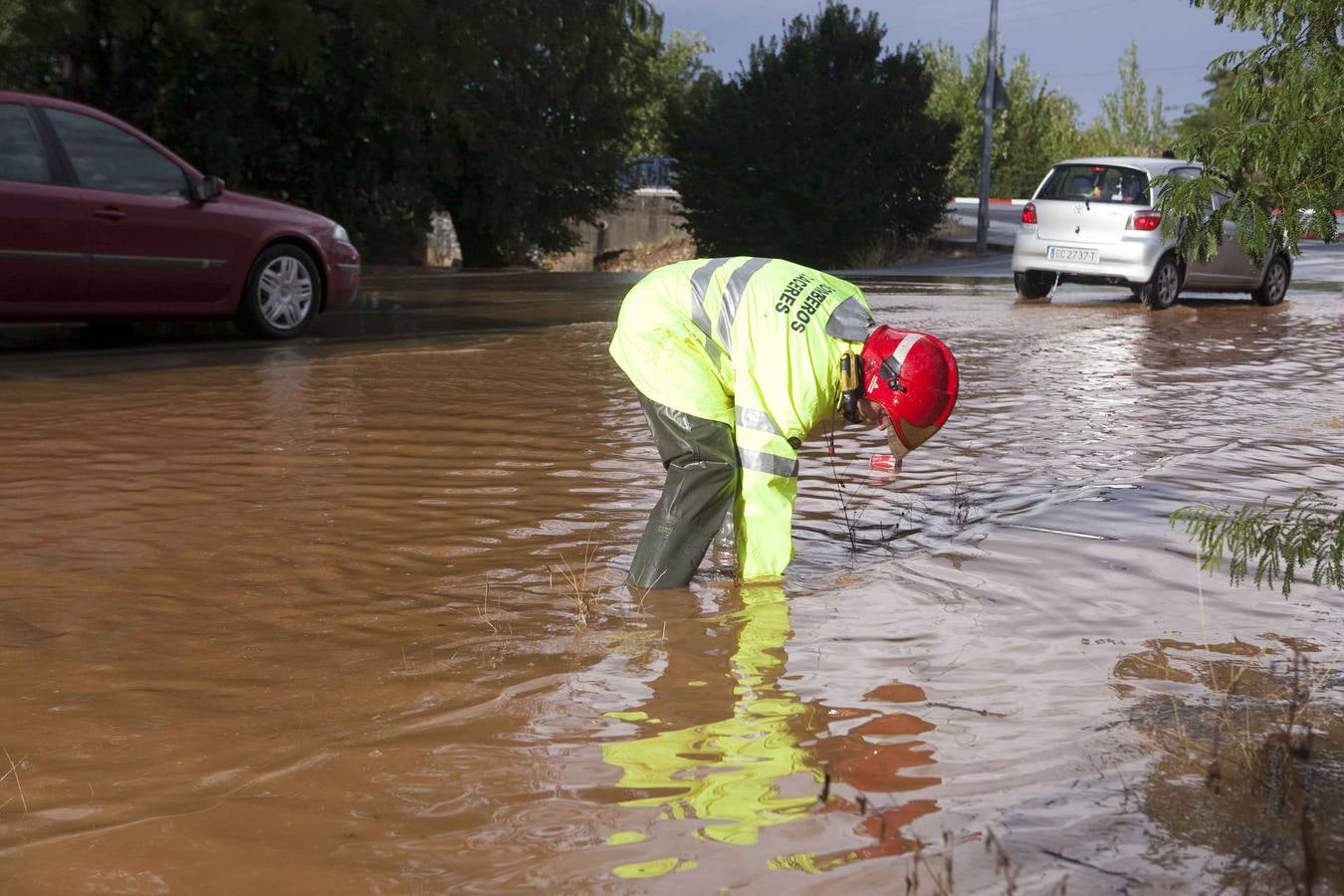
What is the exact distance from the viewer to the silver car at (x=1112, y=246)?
17.4 meters

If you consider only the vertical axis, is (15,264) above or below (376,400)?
above

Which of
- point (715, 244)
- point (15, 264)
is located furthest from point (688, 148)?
point (15, 264)

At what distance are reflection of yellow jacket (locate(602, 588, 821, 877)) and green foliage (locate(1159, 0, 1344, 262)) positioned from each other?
164 centimetres

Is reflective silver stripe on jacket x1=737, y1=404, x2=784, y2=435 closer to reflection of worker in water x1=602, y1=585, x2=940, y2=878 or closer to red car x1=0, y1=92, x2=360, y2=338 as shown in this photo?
reflection of worker in water x1=602, y1=585, x2=940, y2=878

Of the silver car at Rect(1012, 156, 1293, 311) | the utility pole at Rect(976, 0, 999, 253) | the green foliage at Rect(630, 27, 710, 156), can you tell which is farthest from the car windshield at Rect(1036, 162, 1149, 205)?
the green foliage at Rect(630, 27, 710, 156)

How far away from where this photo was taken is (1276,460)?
775cm

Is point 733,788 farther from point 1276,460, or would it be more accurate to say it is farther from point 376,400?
point 376,400

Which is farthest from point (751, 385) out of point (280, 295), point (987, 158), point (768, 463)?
point (987, 158)

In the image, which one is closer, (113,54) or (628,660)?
(628,660)

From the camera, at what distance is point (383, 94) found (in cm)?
2455

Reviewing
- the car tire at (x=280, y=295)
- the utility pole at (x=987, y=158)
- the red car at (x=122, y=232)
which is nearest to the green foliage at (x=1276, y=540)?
the red car at (x=122, y=232)

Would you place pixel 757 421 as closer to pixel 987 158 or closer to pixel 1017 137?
pixel 987 158

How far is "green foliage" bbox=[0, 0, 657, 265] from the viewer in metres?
20.8

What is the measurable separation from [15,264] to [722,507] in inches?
280
